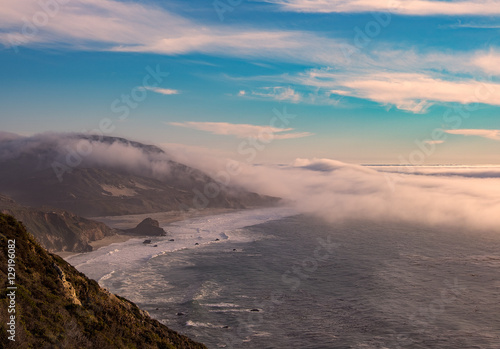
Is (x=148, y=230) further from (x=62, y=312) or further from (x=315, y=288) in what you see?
(x=62, y=312)

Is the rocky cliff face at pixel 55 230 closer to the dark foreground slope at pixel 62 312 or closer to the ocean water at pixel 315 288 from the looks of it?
the ocean water at pixel 315 288

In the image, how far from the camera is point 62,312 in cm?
2577

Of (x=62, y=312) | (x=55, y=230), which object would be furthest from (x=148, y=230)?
(x=62, y=312)

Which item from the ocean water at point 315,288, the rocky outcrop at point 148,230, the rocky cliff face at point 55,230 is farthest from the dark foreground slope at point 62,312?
the rocky outcrop at point 148,230

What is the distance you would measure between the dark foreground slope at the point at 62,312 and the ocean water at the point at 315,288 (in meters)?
16.4

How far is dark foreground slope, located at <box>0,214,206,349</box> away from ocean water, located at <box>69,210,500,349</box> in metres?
16.4

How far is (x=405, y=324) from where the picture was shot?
52594 mm

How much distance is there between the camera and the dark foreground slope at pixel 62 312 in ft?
72.9

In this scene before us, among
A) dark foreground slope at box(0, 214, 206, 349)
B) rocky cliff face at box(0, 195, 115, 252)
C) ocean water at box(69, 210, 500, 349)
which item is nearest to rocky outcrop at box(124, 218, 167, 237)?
ocean water at box(69, 210, 500, 349)

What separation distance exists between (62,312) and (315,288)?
5232 cm

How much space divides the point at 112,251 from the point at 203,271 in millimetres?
36416

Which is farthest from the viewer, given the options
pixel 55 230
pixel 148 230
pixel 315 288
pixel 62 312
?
pixel 148 230

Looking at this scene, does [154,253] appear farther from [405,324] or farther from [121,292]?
[405,324]

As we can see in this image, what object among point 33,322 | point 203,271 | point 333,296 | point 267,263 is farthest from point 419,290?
point 33,322
